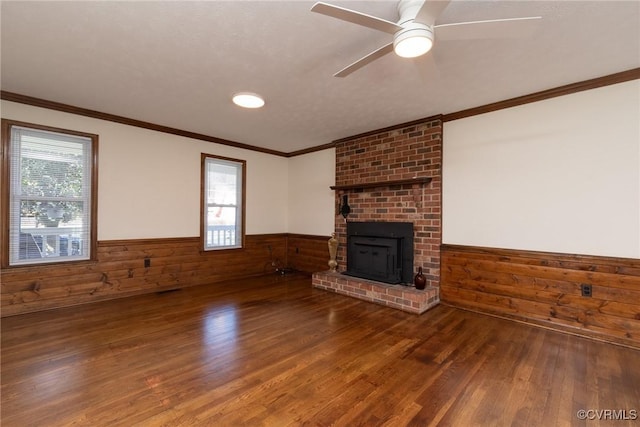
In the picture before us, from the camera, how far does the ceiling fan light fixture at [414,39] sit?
1.64 metres

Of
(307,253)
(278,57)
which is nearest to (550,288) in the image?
(278,57)

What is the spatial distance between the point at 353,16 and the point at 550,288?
3170mm

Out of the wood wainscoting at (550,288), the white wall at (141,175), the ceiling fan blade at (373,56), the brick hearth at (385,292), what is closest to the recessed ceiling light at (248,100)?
the ceiling fan blade at (373,56)

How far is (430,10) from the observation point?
4.94ft

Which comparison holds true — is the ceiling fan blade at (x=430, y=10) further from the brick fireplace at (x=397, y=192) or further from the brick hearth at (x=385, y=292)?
the brick hearth at (x=385, y=292)

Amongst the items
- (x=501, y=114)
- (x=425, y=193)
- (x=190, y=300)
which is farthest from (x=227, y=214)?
(x=501, y=114)

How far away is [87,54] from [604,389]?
4.65 metres

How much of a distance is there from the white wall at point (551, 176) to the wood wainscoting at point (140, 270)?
8.82 ft

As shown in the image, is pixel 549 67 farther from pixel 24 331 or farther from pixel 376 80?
pixel 24 331

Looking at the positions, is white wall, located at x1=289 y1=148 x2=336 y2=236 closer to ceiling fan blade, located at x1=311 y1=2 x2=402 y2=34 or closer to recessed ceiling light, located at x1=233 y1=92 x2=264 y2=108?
recessed ceiling light, located at x1=233 y1=92 x2=264 y2=108

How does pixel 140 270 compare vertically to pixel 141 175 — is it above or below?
below

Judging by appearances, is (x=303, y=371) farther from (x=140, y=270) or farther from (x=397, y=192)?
(x=140, y=270)

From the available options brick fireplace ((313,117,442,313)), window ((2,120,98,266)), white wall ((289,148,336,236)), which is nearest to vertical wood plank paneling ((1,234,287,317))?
window ((2,120,98,266))

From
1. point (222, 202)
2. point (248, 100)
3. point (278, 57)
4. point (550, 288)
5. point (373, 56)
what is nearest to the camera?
point (373, 56)
